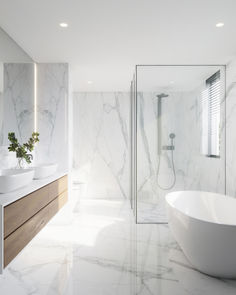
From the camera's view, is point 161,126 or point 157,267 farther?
point 161,126

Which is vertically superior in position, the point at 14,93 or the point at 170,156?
the point at 14,93

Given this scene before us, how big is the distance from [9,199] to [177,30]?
2.47 metres

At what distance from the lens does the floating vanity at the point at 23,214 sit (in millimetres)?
1689

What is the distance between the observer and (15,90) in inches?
128

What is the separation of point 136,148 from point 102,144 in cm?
183

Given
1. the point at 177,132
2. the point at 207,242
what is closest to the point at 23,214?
the point at 207,242

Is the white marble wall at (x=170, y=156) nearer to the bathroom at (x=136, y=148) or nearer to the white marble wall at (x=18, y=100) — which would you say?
the bathroom at (x=136, y=148)

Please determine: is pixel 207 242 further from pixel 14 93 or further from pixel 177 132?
pixel 14 93

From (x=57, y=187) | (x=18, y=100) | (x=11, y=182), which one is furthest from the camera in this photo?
(x=18, y=100)

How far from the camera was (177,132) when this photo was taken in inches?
143

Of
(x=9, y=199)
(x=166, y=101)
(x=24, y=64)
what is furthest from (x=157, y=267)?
(x=24, y=64)

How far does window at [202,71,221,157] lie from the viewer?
3639mm

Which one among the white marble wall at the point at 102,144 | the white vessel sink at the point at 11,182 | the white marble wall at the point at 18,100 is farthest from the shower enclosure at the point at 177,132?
the white vessel sink at the point at 11,182

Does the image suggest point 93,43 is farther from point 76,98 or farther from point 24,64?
point 76,98
